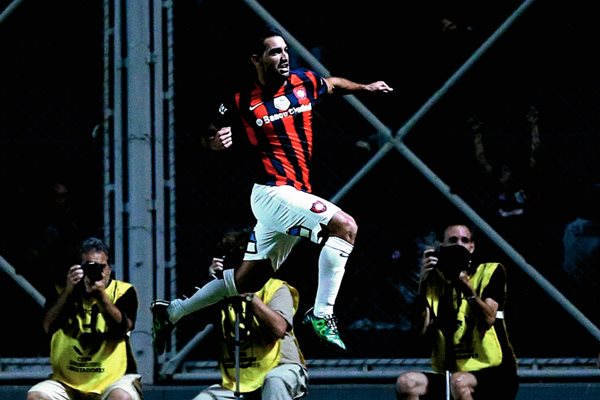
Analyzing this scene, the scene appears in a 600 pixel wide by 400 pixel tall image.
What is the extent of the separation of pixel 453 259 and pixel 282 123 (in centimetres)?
118

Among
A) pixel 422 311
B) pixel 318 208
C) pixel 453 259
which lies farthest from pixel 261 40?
pixel 422 311

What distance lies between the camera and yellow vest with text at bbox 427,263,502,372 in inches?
368

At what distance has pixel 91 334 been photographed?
377 inches

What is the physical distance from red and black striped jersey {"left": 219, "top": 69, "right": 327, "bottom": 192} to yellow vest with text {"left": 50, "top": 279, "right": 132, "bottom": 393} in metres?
1.46

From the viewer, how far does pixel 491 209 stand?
33.5 ft

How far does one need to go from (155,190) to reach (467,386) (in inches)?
91.0

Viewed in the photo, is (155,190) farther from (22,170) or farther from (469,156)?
(469,156)

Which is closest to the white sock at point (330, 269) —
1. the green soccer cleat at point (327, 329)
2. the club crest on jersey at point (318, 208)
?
the green soccer cleat at point (327, 329)

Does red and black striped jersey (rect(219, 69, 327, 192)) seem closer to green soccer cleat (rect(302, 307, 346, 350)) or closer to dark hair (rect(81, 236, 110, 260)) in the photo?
green soccer cleat (rect(302, 307, 346, 350))

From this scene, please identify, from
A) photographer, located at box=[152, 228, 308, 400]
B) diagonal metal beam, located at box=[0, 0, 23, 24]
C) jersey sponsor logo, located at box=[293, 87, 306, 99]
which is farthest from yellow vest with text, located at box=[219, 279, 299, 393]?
diagonal metal beam, located at box=[0, 0, 23, 24]

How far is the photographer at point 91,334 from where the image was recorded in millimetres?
9336

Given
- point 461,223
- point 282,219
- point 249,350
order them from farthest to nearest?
1. point 461,223
2. point 249,350
3. point 282,219

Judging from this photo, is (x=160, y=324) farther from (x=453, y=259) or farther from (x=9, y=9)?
(x=9, y=9)

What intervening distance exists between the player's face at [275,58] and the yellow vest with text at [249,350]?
1.45 m
